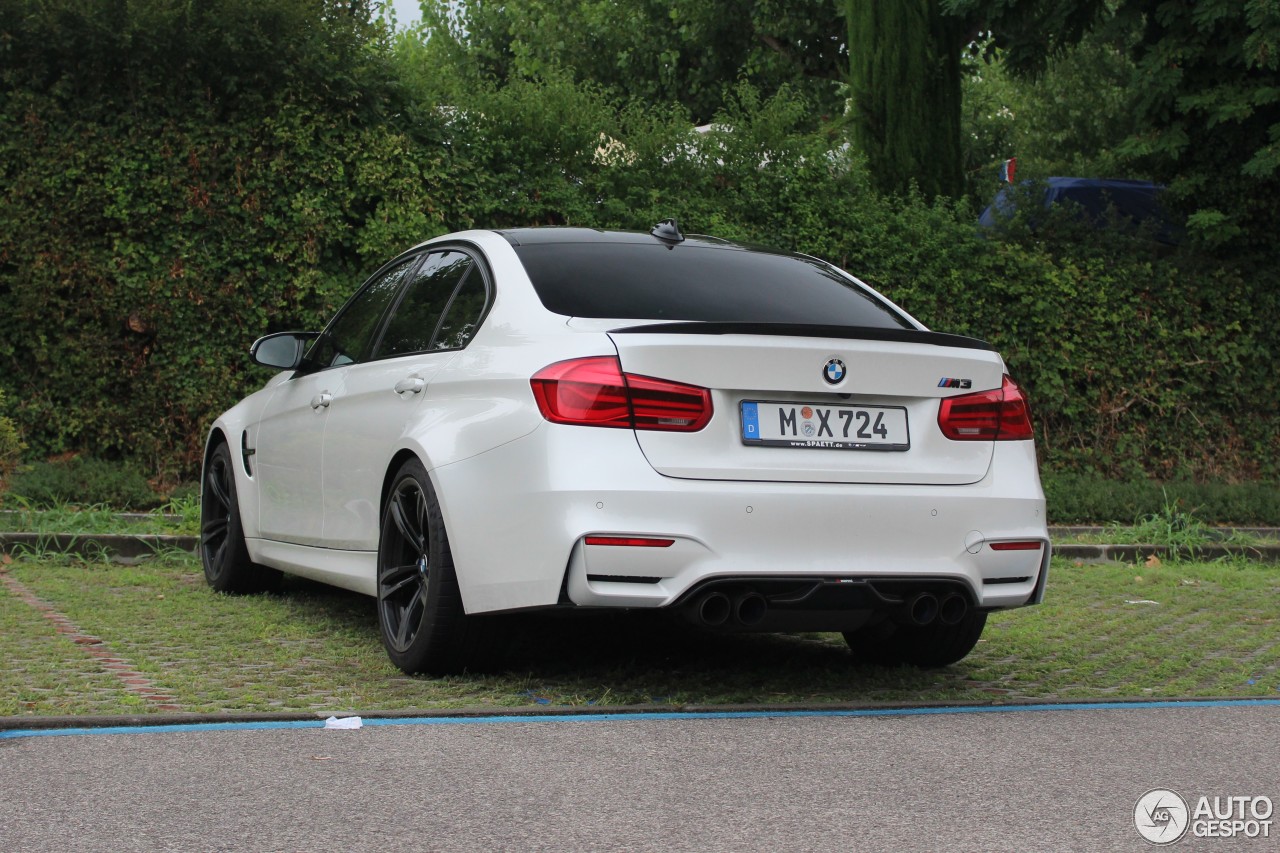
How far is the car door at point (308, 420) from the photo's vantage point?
6535mm

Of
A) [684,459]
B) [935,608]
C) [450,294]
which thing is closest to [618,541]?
[684,459]

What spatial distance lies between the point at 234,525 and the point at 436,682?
2727 mm

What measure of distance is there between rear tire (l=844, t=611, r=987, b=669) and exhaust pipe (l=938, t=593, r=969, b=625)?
1.98 feet

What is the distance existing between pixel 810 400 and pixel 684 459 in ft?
1.63

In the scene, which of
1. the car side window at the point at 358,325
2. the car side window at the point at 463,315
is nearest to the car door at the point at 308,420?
the car side window at the point at 358,325

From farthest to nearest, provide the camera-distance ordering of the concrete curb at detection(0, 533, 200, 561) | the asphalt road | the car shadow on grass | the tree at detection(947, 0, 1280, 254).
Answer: the tree at detection(947, 0, 1280, 254), the concrete curb at detection(0, 533, 200, 561), the car shadow on grass, the asphalt road

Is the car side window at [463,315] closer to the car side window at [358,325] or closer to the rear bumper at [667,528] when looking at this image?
the rear bumper at [667,528]

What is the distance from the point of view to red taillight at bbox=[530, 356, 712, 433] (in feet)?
15.5

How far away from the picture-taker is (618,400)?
471cm

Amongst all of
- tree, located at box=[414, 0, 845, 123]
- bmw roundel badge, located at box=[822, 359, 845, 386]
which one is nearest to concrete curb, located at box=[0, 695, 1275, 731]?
bmw roundel badge, located at box=[822, 359, 845, 386]

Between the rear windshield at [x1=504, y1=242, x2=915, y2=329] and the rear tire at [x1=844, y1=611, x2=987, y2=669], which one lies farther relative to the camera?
the rear tire at [x1=844, y1=611, x2=987, y2=669]

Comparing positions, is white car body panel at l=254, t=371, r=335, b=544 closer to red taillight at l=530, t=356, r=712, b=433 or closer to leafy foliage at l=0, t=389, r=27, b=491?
red taillight at l=530, t=356, r=712, b=433

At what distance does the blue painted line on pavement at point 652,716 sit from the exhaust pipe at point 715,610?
32 centimetres

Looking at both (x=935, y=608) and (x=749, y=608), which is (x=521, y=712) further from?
(x=935, y=608)
